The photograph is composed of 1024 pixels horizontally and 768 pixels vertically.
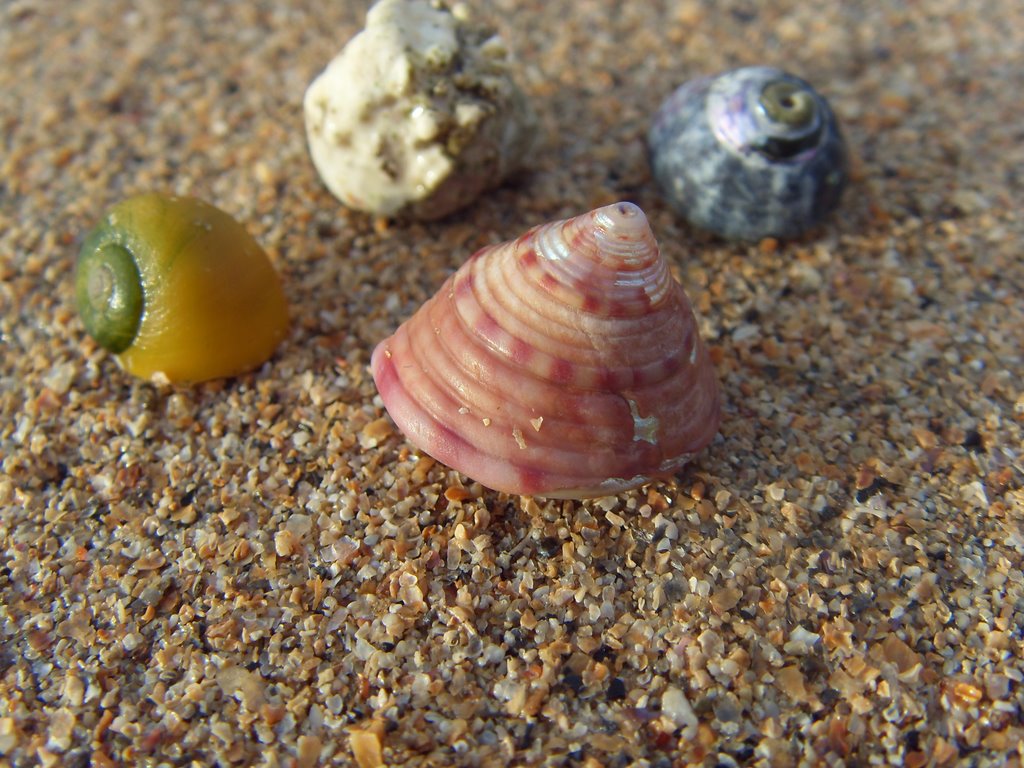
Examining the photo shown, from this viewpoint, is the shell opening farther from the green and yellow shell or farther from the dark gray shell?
the dark gray shell

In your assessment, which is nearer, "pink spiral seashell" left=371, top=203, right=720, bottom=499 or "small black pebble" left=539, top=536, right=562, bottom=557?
"pink spiral seashell" left=371, top=203, right=720, bottom=499

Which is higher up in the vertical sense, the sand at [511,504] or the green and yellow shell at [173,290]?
the green and yellow shell at [173,290]

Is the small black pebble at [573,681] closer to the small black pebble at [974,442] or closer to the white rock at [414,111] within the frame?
the small black pebble at [974,442]

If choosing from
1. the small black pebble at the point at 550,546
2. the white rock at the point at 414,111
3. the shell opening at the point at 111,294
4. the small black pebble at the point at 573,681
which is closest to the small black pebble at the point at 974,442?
the small black pebble at the point at 550,546

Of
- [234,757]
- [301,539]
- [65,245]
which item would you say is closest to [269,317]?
[301,539]

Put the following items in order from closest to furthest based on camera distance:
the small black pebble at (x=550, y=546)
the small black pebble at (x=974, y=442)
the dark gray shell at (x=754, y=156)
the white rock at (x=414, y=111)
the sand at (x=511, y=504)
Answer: the sand at (x=511, y=504), the small black pebble at (x=550, y=546), the small black pebble at (x=974, y=442), the white rock at (x=414, y=111), the dark gray shell at (x=754, y=156)

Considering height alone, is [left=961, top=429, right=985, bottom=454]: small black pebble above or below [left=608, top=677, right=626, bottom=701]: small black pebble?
below

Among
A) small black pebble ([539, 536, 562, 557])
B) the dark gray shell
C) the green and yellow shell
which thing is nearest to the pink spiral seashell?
small black pebble ([539, 536, 562, 557])
